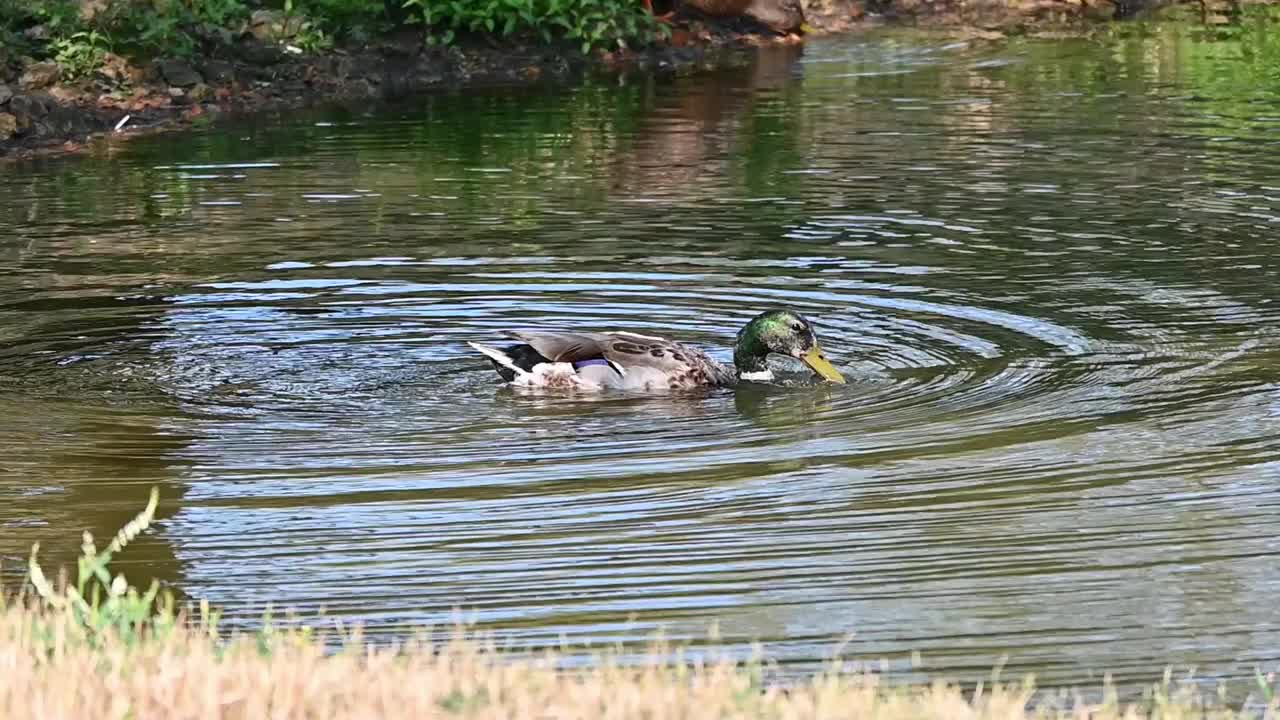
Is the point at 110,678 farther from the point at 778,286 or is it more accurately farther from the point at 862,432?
the point at 778,286

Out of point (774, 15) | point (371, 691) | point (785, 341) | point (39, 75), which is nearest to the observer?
point (371, 691)

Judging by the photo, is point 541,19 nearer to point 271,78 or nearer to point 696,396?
point 271,78

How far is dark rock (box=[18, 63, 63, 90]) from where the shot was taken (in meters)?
23.6

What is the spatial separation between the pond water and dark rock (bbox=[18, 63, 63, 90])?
85.4 inches

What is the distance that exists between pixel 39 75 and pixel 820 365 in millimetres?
14363

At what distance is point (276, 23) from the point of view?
1076 inches

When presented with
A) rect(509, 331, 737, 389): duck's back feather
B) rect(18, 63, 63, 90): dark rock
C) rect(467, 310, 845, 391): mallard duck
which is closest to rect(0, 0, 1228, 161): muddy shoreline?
rect(18, 63, 63, 90): dark rock

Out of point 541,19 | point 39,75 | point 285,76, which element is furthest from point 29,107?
point 541,19

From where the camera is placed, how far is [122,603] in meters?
6.20

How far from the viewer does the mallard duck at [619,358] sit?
11.6 m

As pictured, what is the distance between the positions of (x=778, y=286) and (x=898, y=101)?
10797 millimetres

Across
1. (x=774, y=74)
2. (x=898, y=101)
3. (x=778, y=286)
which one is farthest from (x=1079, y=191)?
(x=774, y=74)

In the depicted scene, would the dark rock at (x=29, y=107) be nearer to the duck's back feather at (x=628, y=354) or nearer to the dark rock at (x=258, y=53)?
the dark rock at (x=258, y=53)

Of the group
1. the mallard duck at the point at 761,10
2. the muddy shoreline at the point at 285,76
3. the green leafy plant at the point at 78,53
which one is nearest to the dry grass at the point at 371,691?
the muddy shoreline at the point at 285,76
